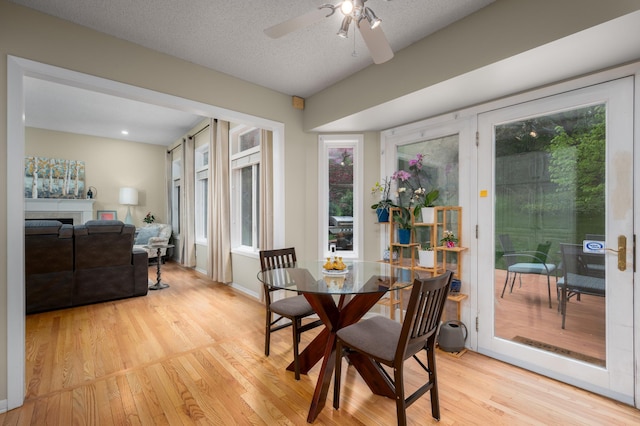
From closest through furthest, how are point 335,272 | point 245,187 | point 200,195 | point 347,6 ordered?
point 347,6 < point 335,272 < point 245,187 < point 200,195

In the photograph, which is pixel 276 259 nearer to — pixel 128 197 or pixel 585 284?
pixel 585 284

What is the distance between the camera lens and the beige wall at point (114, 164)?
6258 mm

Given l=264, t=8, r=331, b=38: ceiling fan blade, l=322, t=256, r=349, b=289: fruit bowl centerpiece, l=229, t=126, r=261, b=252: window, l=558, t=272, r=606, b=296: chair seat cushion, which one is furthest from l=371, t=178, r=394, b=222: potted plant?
l=264, t=8, r=331, b=38: ceiling fan blade

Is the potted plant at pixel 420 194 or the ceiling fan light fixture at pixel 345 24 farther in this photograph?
the potted plant at pixel 420 194

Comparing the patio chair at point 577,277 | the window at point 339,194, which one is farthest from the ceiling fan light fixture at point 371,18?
the patio chair at point 577,277

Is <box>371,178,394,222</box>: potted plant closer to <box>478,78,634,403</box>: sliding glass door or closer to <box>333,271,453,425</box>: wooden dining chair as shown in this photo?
<box>478,78,634,403</box>: sliding glass door

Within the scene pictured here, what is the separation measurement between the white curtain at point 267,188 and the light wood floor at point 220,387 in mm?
1150

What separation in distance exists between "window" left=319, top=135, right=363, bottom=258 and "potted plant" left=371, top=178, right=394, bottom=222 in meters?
0.29

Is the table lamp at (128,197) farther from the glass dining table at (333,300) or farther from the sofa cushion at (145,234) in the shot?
the glass dining table at (333,300)

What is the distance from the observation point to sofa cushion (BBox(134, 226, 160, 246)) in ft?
21.9

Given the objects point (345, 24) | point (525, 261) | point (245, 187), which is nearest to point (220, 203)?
point (245, 187)

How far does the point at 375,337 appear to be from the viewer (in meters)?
1.78

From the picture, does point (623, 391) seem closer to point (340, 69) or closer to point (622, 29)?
point (622, 29)

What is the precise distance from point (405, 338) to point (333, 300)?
721 mm
